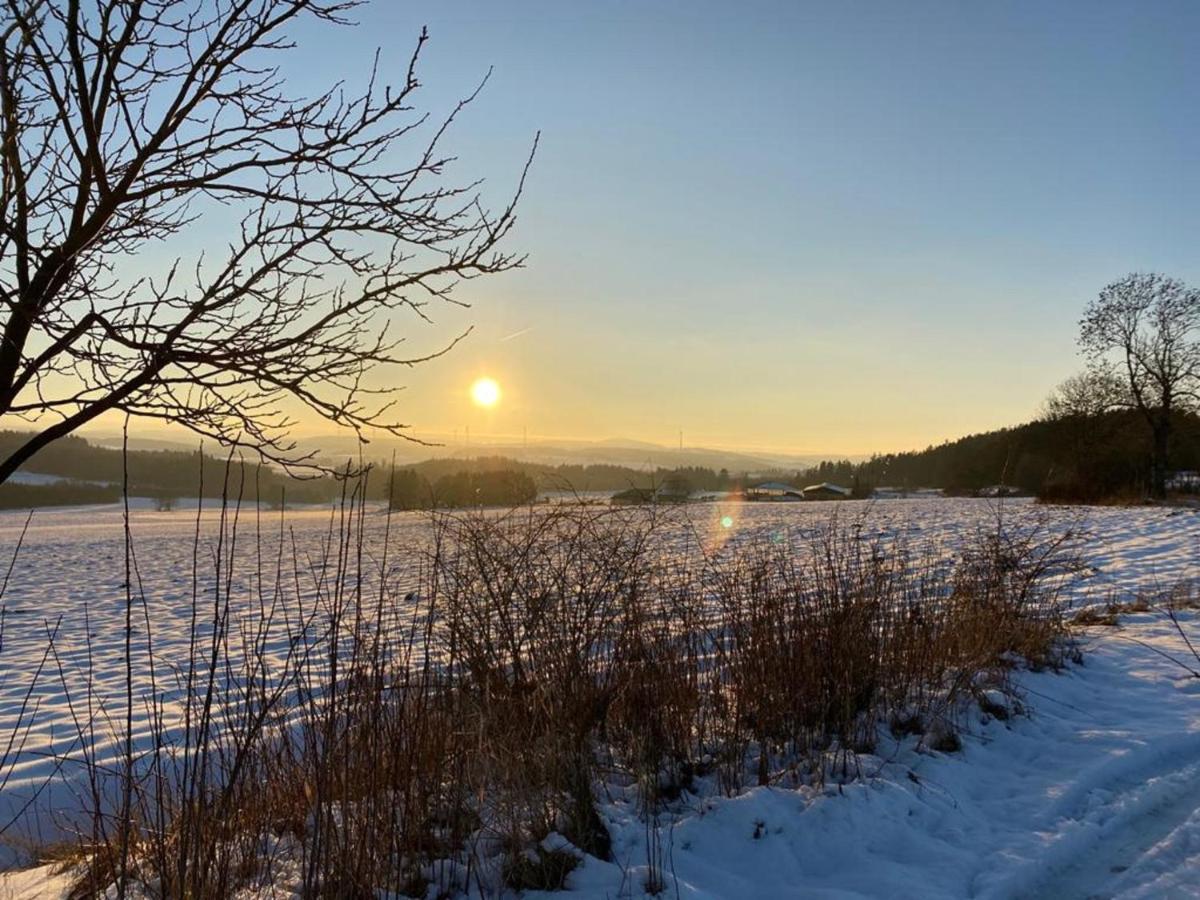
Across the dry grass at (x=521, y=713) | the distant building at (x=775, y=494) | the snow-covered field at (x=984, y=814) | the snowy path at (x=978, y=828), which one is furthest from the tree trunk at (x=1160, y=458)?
the snowy path at (x=978, y=828)

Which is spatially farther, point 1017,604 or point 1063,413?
point 1063,413

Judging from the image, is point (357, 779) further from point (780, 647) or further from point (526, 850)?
point (780, 647)

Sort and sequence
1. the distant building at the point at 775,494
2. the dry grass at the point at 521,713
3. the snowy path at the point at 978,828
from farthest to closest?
1. the distant building at the point at 775,494
2. the snowy path at the point at 978,828
3. the dry grass at the point at 521,713

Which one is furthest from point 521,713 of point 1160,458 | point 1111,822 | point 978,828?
point 1160,458

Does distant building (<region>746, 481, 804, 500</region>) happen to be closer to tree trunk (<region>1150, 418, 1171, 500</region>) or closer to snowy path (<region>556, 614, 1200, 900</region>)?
tree trunk (<region>1150, 418, 1171, 500</region>)

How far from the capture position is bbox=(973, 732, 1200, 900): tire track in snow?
328 centimetres

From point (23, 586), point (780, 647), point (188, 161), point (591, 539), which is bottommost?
point (23, 586)

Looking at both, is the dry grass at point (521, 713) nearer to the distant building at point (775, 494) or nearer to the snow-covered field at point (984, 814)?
the snow-covered field at point (984, 814)

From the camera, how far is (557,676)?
408cm

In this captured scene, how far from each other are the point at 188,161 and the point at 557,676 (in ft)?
9.25

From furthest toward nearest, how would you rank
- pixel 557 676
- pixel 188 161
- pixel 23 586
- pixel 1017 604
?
pixel 23 586, pixel 1017 604, pixel 557 676, pixel 188 161

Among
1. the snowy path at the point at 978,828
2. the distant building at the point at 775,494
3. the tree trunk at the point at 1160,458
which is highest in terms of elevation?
the tree trunk at the point at 1160,458

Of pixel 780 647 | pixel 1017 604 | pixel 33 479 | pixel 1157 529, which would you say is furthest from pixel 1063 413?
pixel 33 479

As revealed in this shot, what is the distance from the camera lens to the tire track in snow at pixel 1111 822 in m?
3.28
